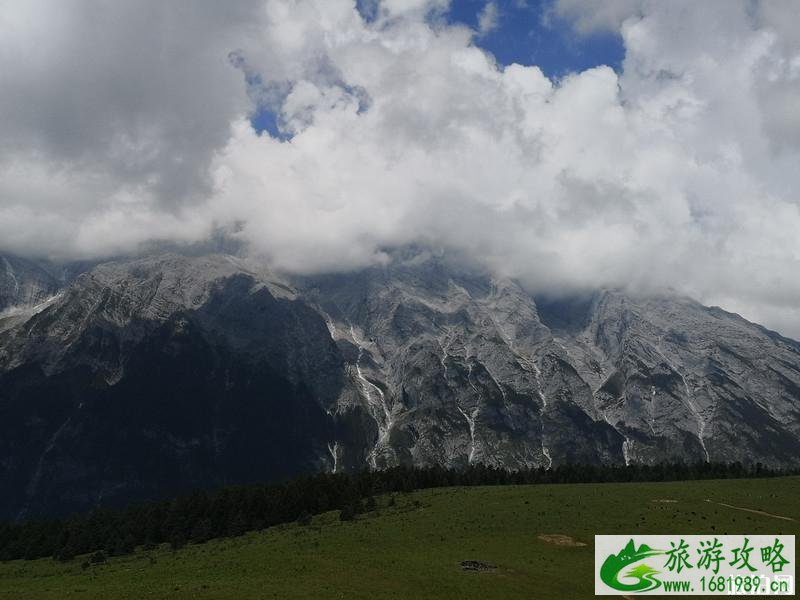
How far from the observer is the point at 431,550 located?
87312 mm

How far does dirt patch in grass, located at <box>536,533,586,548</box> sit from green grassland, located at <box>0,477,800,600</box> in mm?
1076

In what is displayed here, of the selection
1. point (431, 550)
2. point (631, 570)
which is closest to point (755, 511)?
point (631, 570)

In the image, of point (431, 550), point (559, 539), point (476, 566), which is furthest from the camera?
point (559, 539)

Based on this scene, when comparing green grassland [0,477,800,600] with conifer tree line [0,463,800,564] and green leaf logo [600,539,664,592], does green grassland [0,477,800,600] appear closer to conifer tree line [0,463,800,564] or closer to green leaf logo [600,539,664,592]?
green leaf logo [600,539,664,592]

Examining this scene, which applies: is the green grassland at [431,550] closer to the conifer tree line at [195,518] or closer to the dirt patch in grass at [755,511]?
the dirt patch in grass at [755,511]

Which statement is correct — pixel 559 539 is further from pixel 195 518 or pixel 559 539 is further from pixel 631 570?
pixel 195 518

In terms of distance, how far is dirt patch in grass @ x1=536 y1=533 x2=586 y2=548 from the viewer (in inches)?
3563

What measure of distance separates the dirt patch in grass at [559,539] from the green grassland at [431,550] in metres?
1.08

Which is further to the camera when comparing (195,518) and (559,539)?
(195,518)

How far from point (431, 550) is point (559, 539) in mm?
20263

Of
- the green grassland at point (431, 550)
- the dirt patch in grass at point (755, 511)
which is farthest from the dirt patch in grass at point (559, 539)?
the dirt patch in grass at point (755, 511)

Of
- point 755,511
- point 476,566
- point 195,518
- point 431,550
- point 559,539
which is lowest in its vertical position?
point 195,518

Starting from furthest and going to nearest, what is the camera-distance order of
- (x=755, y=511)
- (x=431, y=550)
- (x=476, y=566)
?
1. (x=755, y=511)
2. (x=431, y=550)
3. (x=476, y=566)

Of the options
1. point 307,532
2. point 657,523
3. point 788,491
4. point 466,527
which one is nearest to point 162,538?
point 307,532
